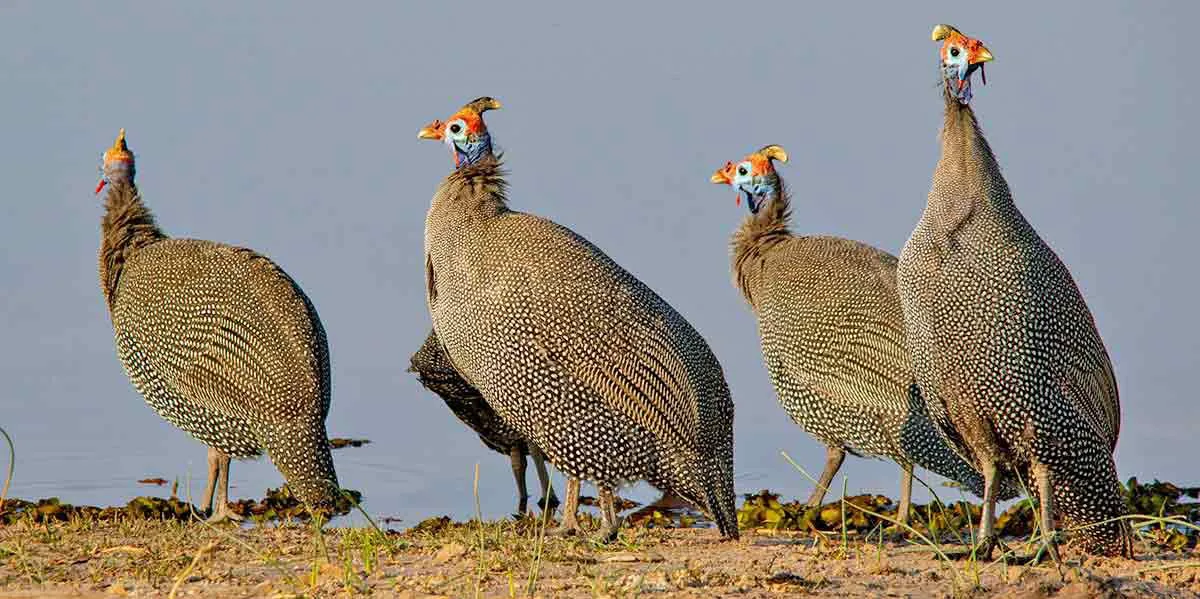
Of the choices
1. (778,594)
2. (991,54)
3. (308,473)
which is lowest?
(778,594)

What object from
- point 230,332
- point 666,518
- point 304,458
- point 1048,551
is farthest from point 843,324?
point 230,332

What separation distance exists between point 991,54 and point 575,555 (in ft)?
10.0

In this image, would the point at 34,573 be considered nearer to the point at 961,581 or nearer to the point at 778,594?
the point at 778,594

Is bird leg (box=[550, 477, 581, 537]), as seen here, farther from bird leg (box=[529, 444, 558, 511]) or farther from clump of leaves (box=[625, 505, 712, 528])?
bird leg (box=[529, 444, 558, 511])

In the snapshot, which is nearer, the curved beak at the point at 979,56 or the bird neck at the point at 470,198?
the curved beak at the point at 979,56

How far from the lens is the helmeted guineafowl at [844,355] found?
28.8 feet

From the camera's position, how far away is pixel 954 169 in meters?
7.52

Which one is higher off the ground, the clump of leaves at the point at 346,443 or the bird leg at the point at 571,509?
the clump of leaves at the point at 346,443

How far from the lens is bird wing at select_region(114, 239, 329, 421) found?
8406 millimetres

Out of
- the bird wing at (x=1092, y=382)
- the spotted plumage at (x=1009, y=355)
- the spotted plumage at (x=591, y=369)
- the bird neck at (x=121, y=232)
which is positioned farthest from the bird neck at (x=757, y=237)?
the bird neck at (x=121, y=232)

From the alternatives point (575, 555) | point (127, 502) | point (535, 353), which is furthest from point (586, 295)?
point (127, 502)

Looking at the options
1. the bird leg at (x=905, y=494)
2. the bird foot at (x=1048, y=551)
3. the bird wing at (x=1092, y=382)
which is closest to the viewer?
the bird foot at (x=1048, y=551)

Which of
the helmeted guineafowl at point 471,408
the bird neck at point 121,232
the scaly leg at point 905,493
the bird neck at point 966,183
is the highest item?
the bird neck at point 121,232

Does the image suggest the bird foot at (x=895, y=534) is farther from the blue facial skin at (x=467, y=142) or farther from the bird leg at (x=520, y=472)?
the blue facial skin at (x=467, y=142)
